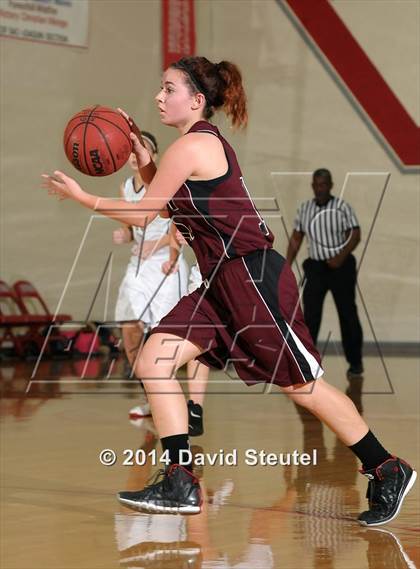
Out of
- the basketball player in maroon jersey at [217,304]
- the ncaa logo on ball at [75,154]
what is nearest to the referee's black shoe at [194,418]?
the basketball player in maroon jersey at [217,304]

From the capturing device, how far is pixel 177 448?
13.5 ft

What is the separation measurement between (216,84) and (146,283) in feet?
11.5

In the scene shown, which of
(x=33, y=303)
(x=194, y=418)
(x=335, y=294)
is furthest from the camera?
(x=33, y=303)

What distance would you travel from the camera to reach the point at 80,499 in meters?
4.91

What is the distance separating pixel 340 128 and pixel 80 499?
920 centimetres

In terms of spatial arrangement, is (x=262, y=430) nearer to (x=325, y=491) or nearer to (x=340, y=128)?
(x=325, y=491)

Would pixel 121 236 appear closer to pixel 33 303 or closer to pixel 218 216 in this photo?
pixel 218 216

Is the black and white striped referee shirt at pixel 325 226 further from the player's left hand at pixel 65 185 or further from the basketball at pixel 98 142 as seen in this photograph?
the player's left hand at pixel 65 185

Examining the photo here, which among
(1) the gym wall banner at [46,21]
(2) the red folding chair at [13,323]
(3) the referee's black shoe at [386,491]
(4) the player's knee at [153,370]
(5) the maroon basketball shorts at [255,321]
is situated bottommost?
(3) the referee's black shoe at [386,491]

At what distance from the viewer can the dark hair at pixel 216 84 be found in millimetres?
4238

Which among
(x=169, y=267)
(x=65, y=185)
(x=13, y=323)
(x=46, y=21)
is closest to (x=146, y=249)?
(x=169, y=267)

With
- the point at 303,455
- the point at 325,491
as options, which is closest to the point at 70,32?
the point at 303,455

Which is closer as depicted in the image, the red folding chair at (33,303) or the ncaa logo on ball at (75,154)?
the ncaa logo on ball at (75,154)

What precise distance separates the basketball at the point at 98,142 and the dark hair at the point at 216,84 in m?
0.33
